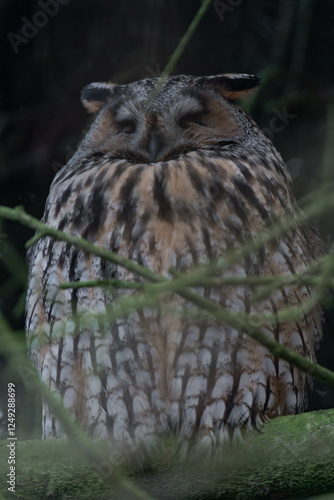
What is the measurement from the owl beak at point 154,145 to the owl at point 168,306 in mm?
64

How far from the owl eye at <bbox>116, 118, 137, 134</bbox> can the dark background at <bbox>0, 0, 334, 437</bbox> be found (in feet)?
1.25

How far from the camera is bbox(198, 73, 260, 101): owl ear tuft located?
2689mm

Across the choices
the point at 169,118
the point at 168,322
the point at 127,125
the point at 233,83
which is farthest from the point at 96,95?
the point at 168,322

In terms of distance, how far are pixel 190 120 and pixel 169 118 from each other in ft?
0.26

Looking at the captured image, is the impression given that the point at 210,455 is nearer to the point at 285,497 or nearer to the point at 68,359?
the point at 285,497

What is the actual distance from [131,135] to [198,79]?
0.33 metres

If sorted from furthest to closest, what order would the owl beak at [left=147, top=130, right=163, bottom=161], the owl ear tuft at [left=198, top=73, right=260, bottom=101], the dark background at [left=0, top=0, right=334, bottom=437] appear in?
the dark background at [left=0, top=0, right=334, bottom=437], the owl ear tuft at [left=198, top=73, right=260, bottom=101], the owl beak at [left=147, top=130, right=163, bottom=161]

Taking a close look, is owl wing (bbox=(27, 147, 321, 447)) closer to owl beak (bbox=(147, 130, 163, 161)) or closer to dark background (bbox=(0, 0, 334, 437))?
owl beak (bbox=(147, 130, 163, 161))

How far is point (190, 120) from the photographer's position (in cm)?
264

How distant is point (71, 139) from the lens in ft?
10.0

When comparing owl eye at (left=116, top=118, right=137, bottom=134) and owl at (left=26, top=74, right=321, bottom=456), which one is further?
owl eye at (left=116, top=118, right=137, bottom=134)

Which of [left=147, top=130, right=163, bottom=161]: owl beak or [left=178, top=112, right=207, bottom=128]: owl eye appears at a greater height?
[left=178, top=112, right=207, bottom=128]: owl eye

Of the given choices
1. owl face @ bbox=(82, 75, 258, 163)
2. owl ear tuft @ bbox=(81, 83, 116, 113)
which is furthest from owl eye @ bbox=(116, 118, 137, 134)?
owl ear tuft @ bbox=(81, 83, 116, 113)

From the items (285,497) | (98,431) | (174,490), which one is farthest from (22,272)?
(285,497)
